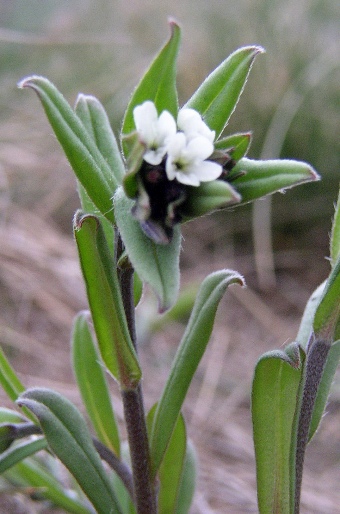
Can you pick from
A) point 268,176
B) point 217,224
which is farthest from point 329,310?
point 217,224

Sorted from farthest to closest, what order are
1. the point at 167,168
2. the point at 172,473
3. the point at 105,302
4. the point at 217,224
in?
1. the point at 217,224
2. the point at 172,473
3. the point at 105,302
4. the point at 167,168

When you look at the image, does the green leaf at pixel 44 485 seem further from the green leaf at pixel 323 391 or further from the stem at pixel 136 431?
the green leaf at pixel 323 391

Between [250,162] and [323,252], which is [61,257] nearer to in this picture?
[323,252]

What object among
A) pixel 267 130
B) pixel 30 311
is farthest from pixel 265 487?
pixel 267 130

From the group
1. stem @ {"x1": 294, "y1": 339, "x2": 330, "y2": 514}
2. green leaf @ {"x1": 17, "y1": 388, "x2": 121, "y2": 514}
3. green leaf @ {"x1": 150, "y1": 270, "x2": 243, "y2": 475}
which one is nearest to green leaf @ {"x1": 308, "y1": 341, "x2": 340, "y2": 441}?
stem @ {"x1": 294, "y1": 339, "x2": 330, "y2": 514}

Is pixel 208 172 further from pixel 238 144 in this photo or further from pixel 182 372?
pixel 182 372
